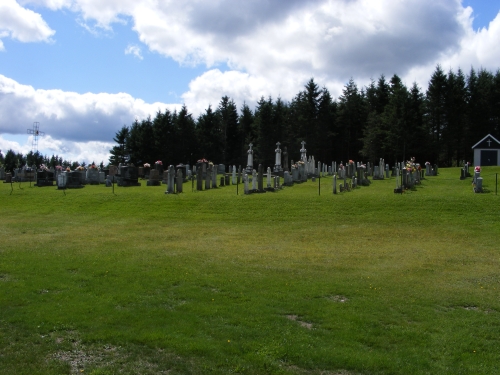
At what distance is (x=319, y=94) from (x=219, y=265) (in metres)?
58.1

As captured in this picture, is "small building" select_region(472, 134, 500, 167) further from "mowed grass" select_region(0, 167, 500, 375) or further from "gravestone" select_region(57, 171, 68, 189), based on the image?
"gravestone" select_region(57, 171, 68, 189)

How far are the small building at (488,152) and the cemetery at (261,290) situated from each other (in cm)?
2911

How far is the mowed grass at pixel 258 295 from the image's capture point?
626 cm

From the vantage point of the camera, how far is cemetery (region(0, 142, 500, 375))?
248 inches

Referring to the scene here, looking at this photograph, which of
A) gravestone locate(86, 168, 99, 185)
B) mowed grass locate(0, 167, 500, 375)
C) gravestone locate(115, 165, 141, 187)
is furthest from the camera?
gravestone locate(86, 168, 99, 185)

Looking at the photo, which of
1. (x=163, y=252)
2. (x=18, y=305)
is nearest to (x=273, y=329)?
(x=18, y=305)

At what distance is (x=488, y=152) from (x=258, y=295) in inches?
1728

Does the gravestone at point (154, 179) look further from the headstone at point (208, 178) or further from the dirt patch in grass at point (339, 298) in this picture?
the dirt patch in grass at point (339, 298)

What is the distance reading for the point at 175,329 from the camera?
7.11 meters

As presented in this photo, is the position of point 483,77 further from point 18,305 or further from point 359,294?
point 18,305

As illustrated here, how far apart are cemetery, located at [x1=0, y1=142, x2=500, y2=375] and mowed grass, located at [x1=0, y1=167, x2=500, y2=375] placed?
0.11 feet

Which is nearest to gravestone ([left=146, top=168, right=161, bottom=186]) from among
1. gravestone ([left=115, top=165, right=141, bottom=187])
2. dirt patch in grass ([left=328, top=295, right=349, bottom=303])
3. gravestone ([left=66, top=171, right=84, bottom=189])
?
gravestone ([left=115, top=165, right=141, bottom=187])

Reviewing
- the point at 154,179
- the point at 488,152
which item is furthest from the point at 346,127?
the point at 154,179

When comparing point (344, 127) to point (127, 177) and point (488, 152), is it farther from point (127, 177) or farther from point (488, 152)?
point (127, 177)
